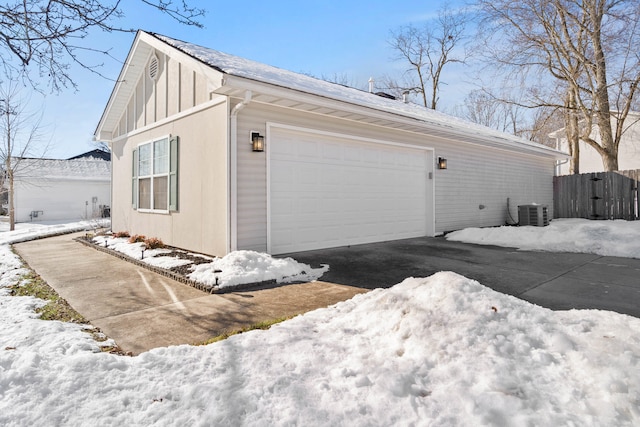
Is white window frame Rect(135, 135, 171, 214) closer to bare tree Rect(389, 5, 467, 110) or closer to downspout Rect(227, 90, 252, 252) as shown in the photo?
downspout Rect(227, 90, 252, 252)

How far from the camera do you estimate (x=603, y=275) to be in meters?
4.82

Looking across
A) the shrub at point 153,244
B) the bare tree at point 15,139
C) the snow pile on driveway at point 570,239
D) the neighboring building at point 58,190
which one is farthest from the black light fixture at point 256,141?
the neighboring building at point 58,190

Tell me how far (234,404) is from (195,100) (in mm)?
5875

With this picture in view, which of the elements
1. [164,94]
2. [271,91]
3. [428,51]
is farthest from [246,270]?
[428,51]

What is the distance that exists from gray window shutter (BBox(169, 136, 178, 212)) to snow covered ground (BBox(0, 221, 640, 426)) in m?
4.36

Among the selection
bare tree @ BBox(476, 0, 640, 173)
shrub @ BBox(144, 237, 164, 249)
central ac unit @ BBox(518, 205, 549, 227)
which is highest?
bare tree @ BBox(476, 0, 640, 173)

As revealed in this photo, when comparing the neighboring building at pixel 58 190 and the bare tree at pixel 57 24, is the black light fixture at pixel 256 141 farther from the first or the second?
the neighboring building at pixel 58 190

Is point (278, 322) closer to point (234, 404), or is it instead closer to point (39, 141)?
point (234, 404)

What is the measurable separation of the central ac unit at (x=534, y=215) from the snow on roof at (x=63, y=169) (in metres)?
20.4

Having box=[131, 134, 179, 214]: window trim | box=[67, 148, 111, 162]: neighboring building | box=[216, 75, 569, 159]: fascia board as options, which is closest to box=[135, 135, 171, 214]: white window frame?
box=[131, 134, 179, 214]: window trim

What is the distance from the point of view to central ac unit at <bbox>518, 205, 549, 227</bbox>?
33.3 feet

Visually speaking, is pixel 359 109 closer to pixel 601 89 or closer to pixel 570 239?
pixel 570 239

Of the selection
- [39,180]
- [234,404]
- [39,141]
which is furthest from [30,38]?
[39,180]

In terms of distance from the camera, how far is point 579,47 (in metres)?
12.9
